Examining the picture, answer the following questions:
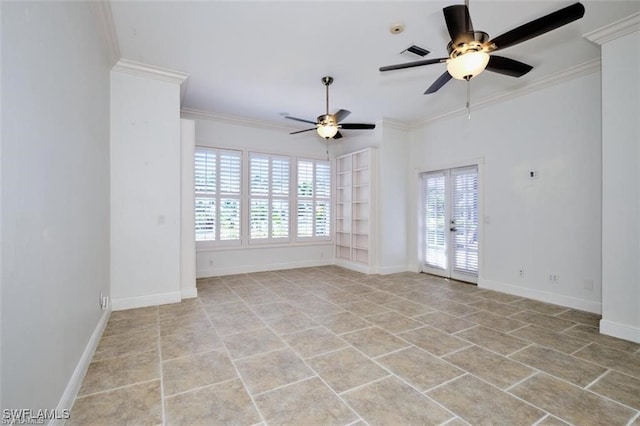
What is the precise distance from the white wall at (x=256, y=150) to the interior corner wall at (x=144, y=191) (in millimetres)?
1653

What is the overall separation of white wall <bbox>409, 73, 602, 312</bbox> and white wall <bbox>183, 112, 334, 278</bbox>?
3404 millimetres

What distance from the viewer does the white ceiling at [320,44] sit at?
2.88 meters

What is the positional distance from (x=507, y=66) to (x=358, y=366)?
3.20 metres

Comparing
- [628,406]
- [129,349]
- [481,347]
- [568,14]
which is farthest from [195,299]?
[568,14]

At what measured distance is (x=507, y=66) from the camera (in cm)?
298

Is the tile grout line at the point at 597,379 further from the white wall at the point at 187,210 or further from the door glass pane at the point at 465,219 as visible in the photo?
the white wall at the point at 187,210

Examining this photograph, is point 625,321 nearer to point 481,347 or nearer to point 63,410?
point 481,347

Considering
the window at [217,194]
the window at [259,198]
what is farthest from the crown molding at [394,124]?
the window at [217,194]

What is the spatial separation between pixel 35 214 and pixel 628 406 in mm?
3843

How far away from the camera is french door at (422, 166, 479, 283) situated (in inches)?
214

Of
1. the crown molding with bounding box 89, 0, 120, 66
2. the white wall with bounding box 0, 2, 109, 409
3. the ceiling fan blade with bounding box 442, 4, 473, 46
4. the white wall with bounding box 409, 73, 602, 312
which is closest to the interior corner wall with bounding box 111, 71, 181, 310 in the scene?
the crown molding with bounding box 89, 0, 120, 66

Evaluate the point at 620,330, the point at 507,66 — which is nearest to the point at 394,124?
the point at 507,66

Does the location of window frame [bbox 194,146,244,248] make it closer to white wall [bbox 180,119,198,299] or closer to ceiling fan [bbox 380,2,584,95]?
white wall [bbox 180,119,198,299]

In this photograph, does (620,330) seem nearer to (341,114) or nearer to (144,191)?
(341,114)
